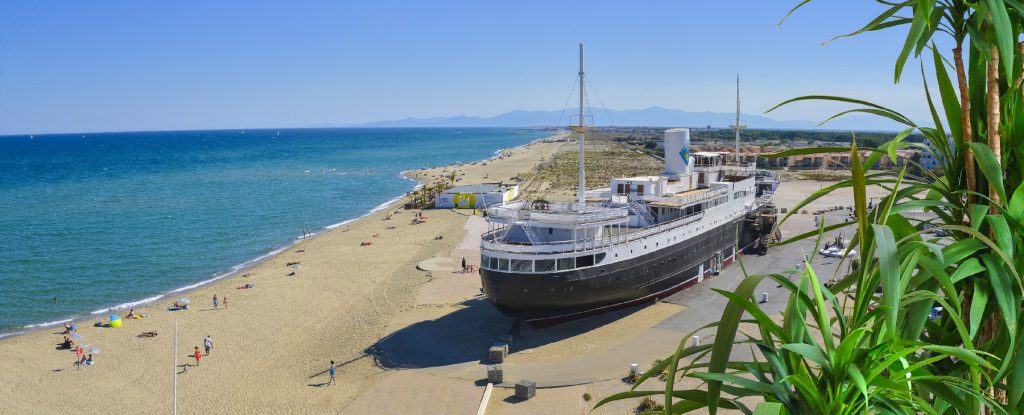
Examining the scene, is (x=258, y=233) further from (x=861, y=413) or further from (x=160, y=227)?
(x=861, y=413)

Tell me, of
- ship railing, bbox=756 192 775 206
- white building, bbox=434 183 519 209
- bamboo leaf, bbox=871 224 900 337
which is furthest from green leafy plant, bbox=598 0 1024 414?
white building, bbox=434 183 519 209

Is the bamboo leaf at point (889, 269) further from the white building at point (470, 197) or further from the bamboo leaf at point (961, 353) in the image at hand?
the white building at point (470, 197)

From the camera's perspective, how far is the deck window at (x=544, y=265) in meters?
29.2

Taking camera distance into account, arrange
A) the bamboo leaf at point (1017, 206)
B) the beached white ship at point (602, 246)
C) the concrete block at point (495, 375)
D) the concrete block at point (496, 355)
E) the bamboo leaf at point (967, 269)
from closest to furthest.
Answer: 1. the bamboo leaf at point (967, 269)
2. the bamboo leaf at point (1017, 206)
3. the concrete block at point (495, 375)
4. the concrete block at point (496, 355)
5. the beached white ship at point (602, 246)

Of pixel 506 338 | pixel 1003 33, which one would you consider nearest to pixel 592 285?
pixel 506 338

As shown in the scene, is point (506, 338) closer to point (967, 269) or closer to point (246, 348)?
point (246, 348)

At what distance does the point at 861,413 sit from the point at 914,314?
0.71m

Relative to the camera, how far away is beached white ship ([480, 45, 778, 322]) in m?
29.4

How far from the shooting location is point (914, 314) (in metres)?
3.75

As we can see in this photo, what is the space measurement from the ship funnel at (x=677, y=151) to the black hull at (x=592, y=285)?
677cm

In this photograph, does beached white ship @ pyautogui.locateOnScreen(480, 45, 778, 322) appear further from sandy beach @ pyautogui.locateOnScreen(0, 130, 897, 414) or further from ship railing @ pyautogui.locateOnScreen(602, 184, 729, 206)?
sandy beach @ pyautogui.locateOnScreen(0, 130, 897, 414)

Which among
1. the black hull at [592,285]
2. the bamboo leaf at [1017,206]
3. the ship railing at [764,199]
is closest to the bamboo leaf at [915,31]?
the bamboo leaf at [1017,206]

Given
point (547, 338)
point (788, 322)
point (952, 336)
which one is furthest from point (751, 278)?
point (547, 338)

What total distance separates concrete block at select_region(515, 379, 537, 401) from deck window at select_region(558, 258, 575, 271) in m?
6.49
